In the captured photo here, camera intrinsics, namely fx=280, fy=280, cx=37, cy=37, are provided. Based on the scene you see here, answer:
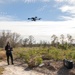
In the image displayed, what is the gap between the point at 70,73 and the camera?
17.0 m

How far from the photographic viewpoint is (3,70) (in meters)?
17.7

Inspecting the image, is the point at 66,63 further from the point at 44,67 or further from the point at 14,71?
the point at 14,71

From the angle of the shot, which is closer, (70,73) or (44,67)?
(70,73)

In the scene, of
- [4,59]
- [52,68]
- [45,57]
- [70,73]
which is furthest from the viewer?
[4,59]

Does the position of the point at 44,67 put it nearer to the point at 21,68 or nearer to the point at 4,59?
the point at 21,68

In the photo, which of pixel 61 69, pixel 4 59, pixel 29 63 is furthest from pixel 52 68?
pixel 4 59

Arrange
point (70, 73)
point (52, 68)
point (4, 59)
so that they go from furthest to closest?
point (4, 59)
point (52, 68)
point (70, 73)

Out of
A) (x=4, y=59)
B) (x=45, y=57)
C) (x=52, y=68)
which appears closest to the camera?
(x=52, y=68)

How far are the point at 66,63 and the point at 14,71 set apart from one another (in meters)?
3.35

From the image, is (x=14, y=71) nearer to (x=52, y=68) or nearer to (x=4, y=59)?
(x=52, y=68)

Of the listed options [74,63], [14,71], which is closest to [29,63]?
[14,71]

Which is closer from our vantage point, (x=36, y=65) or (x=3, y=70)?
(x=3, y=70)

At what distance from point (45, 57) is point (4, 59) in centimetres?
389

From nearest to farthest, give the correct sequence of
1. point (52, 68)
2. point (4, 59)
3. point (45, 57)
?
point (52, 68)
point (45, 57)
point (4, 59)
